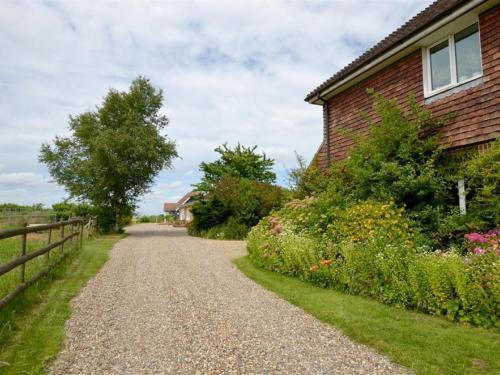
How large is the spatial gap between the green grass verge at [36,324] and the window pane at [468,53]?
919 cm

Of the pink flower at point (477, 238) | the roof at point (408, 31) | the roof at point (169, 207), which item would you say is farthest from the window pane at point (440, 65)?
the roof at point (169, 207)

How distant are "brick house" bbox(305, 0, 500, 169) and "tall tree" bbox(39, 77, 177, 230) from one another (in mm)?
17656

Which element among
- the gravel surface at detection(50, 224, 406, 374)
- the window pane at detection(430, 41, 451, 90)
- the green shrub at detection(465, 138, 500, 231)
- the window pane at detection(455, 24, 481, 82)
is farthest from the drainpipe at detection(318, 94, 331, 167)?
the gravel surface at detection(50, 224, 406, 374)

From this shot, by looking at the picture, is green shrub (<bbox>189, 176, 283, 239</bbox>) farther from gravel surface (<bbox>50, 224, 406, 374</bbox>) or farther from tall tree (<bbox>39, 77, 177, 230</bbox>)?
gravel surface (<bbox>50, 224, 406, 374</bbox>)

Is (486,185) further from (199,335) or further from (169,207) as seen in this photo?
(169,207)

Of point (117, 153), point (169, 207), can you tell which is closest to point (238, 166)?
point (117, 153)

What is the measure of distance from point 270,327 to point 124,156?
72.9 ft

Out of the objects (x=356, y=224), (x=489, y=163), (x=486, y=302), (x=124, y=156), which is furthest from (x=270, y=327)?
(x=124, y=156)

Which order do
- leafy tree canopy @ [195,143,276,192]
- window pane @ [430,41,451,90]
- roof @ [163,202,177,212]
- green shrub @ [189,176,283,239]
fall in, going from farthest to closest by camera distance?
1. roof @ [163,202,177,212]
2. leafy tree canopy @ [195,143,276,192]
3. green shrub @ [189,176,283,239]
4. window pane @ [430,41,451,90]

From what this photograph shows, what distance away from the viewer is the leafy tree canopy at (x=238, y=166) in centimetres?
3222

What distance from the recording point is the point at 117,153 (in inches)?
964

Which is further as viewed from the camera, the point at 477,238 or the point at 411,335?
the point at 477,238

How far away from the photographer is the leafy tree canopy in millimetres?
A: 32219

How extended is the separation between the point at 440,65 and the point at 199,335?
8.37 meters
